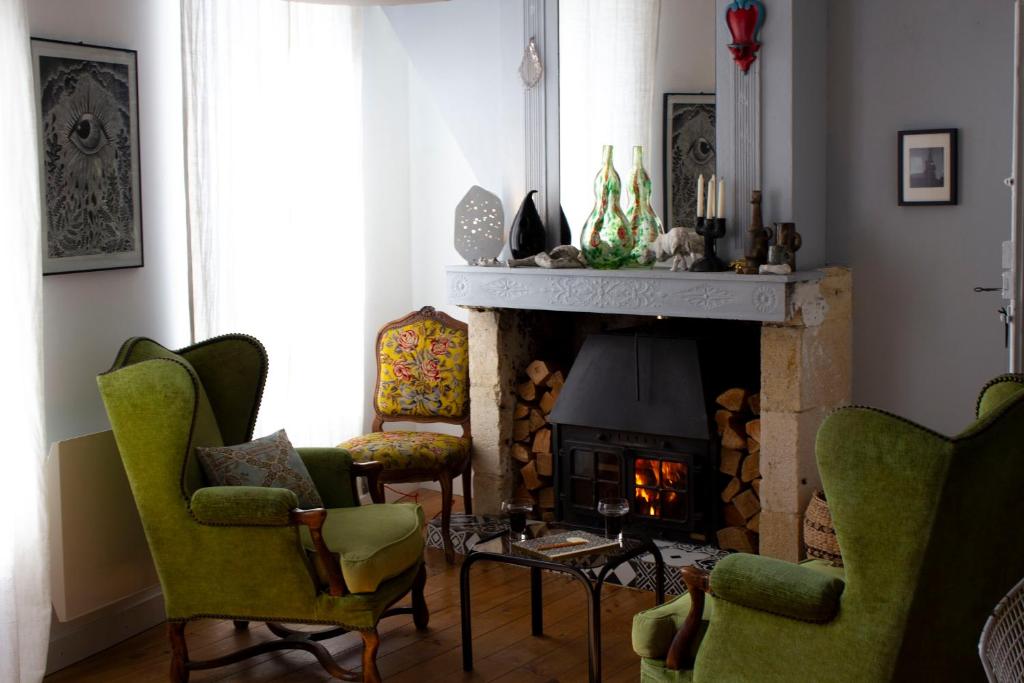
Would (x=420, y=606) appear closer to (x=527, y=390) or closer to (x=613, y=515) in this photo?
(x=613, y=515)

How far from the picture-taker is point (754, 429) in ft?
14.9

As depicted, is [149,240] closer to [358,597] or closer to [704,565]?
[358,597]

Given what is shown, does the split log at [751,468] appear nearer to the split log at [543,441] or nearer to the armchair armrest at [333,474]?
the split log at [543,441]

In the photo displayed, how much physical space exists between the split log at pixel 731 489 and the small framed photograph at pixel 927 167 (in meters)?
1.24

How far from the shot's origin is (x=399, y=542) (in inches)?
145

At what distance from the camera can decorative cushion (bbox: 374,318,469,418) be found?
5293mm

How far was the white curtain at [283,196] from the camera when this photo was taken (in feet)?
15.1

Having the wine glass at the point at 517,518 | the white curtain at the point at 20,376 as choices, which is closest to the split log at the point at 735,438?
the wine glass at the point at 517,518

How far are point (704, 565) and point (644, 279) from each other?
3.69 feet

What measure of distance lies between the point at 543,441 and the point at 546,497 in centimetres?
29

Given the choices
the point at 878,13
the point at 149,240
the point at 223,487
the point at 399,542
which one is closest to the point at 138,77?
the point at 149,240

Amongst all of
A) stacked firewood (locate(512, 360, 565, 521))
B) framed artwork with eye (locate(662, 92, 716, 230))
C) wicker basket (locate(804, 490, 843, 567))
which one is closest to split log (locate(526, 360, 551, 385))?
stacked firewood (locate(512, 360, 565, 521))

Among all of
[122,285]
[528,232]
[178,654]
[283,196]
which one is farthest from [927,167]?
[178,654]

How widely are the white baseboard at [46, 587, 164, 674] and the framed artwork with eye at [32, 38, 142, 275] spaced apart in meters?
1.22
